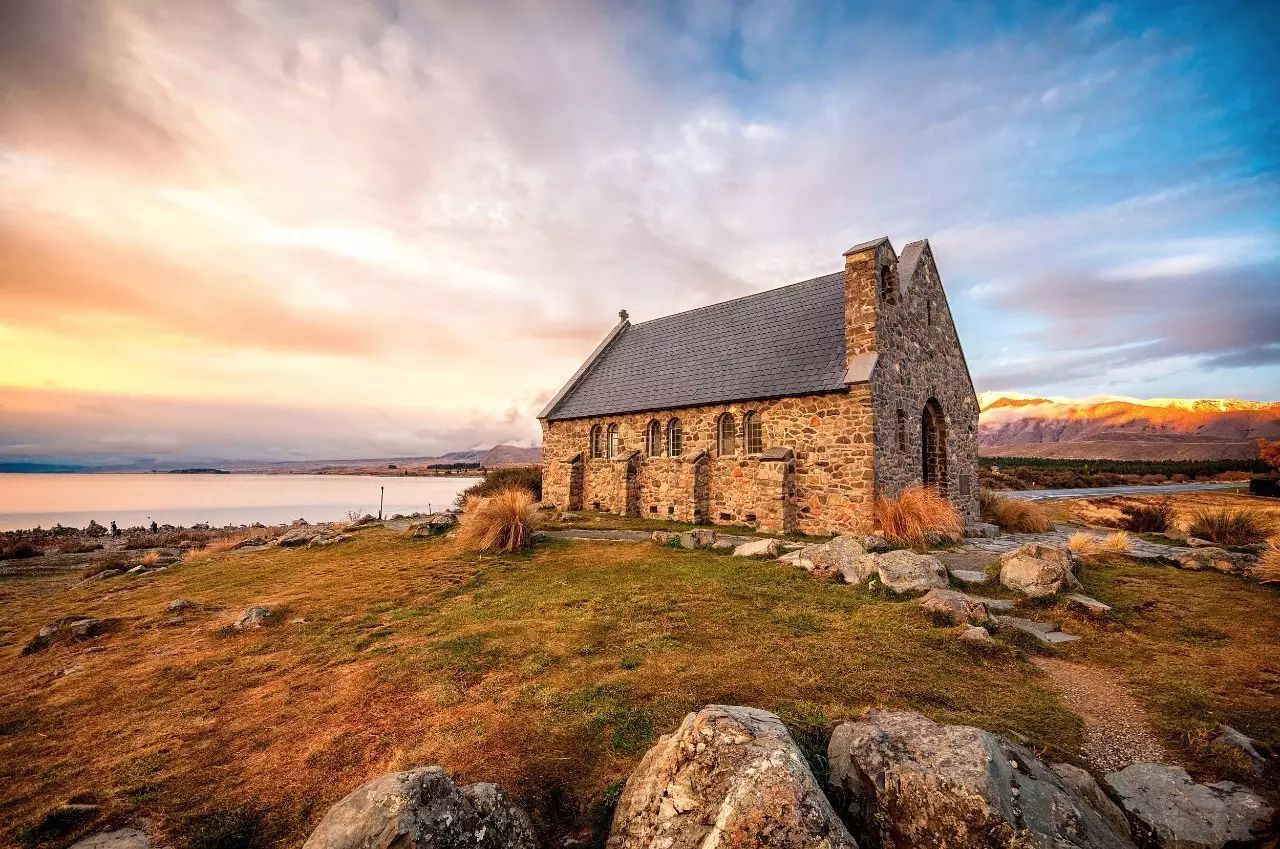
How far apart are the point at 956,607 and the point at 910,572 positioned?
139cm

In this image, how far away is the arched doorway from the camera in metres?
18.0

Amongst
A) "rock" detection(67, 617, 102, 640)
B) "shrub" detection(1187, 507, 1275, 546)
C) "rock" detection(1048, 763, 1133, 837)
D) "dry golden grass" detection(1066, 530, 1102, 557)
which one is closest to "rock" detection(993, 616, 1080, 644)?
"rock" detection(1048, 763, 1133, 837)

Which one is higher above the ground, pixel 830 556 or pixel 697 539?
pixel 830 556

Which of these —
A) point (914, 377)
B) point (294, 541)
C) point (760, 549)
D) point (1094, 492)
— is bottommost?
point (294, 541)

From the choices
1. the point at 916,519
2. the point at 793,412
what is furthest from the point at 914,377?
the point at 916,519

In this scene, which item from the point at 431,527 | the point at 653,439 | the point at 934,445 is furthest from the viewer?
the point at 653,439

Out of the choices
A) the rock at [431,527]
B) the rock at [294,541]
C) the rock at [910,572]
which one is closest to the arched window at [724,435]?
the rock at [910,572]

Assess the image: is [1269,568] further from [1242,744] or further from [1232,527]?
[1242,744]

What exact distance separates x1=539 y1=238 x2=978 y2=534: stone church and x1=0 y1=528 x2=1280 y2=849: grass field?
6145mm

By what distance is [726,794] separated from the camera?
3.14 meters

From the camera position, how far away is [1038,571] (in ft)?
28.8

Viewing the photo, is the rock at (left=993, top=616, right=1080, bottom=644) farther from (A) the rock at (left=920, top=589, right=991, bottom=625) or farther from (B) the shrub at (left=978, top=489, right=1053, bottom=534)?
(B) the shrub at (left=978, top=489, right=1053, bottom=534)

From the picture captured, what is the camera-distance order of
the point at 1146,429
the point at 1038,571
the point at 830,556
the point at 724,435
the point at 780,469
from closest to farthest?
1. the point at 1038,571
2. the point at 830,556
3. the point at 780,469
4. the point at 724,435
5. the point at 1146,429

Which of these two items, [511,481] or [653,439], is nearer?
[653,439]
